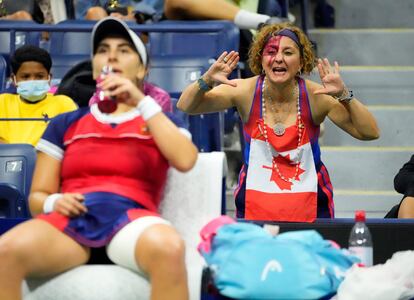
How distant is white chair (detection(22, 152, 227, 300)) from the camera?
4730 millimetres

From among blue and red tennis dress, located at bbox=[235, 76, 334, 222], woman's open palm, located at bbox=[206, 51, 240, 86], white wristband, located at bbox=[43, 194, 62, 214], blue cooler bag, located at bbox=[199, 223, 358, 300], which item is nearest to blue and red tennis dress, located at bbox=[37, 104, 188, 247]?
white wristband, located at bbox=[43, 194, 62, 214]

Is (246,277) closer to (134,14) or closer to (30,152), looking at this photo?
(30,152)

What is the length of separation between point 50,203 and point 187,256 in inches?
22.1

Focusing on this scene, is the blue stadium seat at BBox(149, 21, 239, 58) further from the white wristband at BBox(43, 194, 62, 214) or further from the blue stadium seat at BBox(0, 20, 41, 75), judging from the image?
the white wristband at BBox(43, 194, 62, 214)

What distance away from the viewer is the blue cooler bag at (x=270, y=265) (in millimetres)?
4570

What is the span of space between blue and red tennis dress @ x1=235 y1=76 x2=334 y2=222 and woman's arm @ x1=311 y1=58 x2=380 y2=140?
0.10 metres

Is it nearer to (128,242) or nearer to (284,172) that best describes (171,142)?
(128,242)

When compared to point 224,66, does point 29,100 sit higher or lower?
lower

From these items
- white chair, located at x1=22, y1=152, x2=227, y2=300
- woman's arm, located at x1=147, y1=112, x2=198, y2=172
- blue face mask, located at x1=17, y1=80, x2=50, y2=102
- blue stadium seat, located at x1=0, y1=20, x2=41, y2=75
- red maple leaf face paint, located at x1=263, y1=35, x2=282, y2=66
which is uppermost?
blue stadium seat, located at x1=0, y1=20, x2=41, y2=75

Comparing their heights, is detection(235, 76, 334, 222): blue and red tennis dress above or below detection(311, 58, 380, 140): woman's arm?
below

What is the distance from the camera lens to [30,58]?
7199mm

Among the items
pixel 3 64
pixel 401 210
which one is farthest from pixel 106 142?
pixel 3 64

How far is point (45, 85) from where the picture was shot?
23.2ft

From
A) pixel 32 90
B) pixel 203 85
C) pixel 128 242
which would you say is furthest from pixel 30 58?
pixel 128 242
